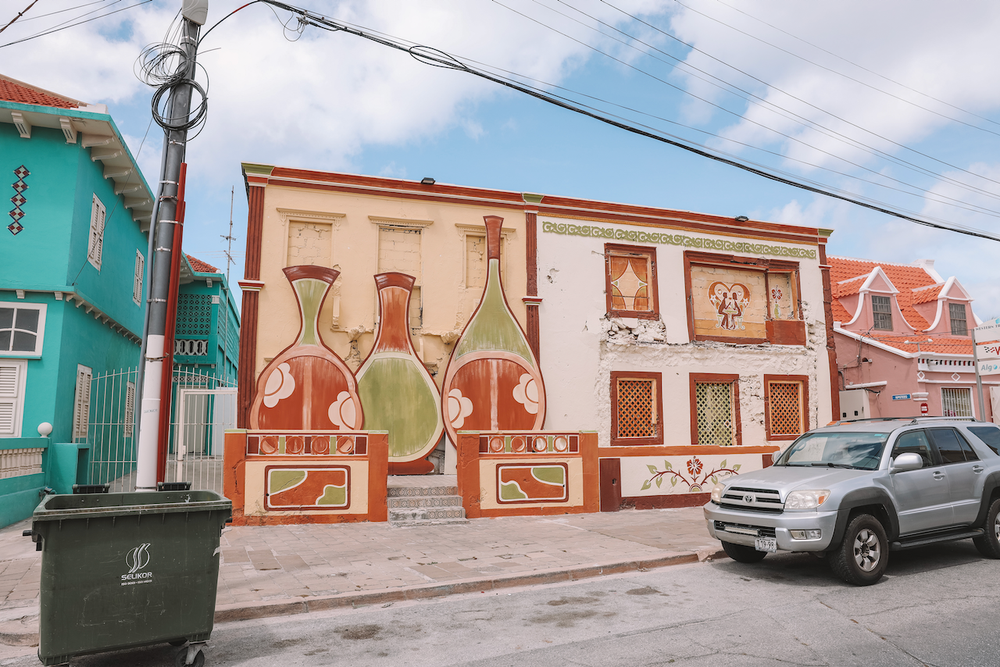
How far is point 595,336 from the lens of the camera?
→ 1588cm

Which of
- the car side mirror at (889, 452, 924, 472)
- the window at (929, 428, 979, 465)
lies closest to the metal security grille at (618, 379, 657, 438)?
the window at (929, 428, 979, 465)

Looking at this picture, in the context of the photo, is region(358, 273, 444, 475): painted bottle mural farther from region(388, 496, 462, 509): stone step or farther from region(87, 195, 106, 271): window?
region(87, 195, 106, 271): window

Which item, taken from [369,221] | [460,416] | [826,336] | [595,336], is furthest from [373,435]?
[826,336]

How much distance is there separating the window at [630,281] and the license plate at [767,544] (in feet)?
30.4

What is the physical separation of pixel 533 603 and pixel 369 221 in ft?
32.8

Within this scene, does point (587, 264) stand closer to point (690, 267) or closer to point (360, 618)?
point (690, 267)

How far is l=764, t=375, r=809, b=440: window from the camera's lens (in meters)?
17.5

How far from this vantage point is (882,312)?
886 inches

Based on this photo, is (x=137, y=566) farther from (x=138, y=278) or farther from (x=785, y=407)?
(x=785, y=407)

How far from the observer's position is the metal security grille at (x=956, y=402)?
2012 centimetres

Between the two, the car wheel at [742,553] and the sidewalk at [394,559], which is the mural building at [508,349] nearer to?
the sidewalk at [394,559]

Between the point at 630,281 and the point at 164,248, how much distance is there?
11845mm

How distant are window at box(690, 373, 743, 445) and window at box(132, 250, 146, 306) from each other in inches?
585

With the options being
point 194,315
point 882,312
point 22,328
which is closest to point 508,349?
point 22,328
